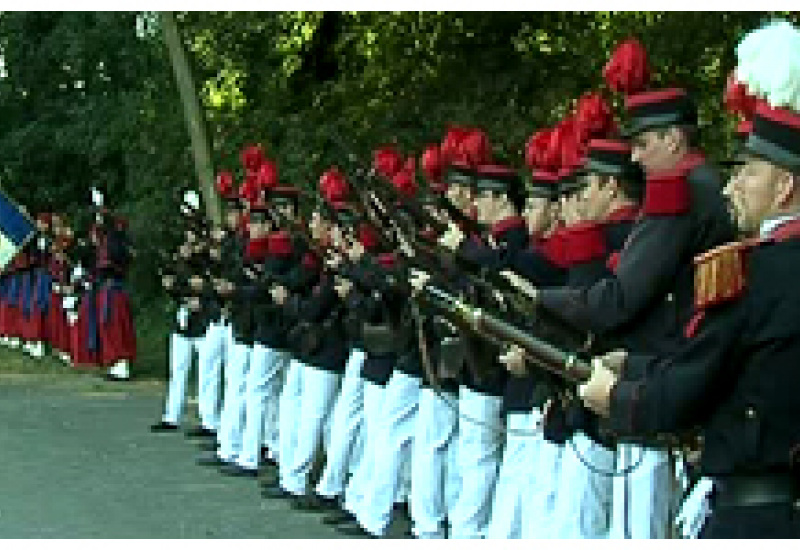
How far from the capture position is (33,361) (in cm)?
2508

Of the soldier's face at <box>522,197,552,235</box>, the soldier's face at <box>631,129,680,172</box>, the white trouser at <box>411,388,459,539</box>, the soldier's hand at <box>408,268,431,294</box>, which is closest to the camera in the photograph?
the soldier's face at <box>631,129,680,172</box>

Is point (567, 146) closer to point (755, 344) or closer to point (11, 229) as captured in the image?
point (755, 344)

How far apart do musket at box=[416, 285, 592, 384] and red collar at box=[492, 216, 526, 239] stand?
1.21 m

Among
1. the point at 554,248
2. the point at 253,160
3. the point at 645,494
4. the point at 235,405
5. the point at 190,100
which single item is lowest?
the point at 235,405

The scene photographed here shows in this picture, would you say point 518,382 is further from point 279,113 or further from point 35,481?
point 279,113

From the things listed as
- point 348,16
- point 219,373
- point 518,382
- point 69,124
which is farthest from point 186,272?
point 69,124

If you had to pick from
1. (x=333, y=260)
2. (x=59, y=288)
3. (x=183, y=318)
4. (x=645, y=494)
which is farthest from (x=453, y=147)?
(x=59, y=288)

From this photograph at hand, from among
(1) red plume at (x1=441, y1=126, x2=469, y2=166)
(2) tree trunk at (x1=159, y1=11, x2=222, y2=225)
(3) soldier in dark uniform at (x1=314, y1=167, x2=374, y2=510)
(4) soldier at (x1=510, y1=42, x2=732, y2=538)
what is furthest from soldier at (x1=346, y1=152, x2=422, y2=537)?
(2) tree trunk at (x1=159, y1=11, x2=222, y2=225)

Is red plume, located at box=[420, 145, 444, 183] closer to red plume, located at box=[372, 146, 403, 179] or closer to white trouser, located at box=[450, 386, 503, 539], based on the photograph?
red plume, located at box=[372, 146, 403, 179]

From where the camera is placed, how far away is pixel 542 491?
757 cm

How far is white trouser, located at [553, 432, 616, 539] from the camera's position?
7160 millimetres

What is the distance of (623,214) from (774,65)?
218 cm

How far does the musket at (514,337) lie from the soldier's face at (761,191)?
0.77 m

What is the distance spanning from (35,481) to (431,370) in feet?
14.3
